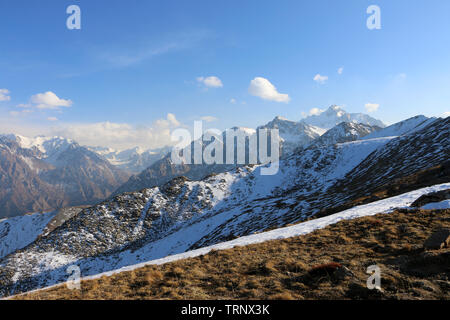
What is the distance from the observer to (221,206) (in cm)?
11706

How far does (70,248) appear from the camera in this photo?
85375 mm

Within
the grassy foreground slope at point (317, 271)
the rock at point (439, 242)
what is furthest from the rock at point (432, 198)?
the rock at point (439, 242)

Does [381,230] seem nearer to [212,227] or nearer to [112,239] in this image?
[212,227]

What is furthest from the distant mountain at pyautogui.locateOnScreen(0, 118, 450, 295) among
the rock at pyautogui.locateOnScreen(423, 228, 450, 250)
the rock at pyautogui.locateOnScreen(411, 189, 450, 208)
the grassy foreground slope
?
the rock at pyautogui.locateOnScreen(423, 228, 450, 250)

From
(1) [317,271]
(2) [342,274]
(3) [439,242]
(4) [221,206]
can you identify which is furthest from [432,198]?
(4) [221,206]

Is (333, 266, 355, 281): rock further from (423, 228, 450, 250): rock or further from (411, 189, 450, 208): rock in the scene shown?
(411, 189, 450, 208): rock

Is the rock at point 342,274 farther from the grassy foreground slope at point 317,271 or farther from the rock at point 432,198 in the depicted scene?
the rock at point 432,198

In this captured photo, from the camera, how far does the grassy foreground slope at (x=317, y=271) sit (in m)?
8.66

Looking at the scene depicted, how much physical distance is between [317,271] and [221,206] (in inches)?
4279

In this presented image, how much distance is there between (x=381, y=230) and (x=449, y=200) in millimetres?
9054

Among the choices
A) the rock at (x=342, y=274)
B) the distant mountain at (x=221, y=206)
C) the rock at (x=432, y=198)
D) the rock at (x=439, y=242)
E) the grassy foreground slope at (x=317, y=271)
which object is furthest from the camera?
the distant mountain at (x=221, y=206)

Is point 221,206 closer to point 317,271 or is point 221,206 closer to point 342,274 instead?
point 317,271

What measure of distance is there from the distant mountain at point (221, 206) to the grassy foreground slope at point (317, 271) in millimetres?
26512
